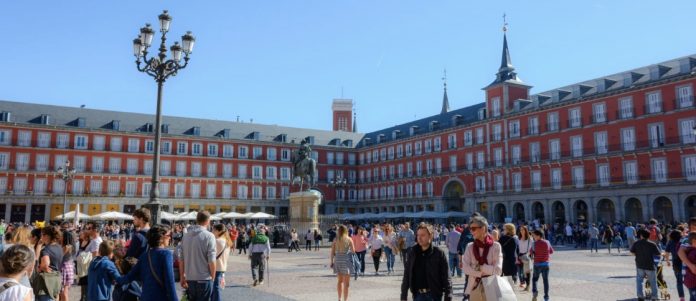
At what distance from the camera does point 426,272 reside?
18.9 ft

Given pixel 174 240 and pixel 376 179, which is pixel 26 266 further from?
pixel 376 179

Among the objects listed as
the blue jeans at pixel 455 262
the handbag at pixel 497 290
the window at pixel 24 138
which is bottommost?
the blue jeans at pixel 455 262

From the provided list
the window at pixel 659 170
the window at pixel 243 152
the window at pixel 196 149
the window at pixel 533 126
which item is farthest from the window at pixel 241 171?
the window at pixel 659 170

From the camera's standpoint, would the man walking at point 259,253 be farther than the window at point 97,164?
No

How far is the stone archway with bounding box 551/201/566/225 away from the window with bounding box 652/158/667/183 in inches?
319

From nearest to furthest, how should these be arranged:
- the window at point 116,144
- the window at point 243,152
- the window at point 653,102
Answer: the window at point 653,102
the window at point 116,144
the window at point 243,152

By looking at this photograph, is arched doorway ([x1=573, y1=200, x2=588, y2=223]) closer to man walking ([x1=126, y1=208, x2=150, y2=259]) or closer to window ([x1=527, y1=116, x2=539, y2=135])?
window ([x1=527, y1=116, x2=539, y2=135])

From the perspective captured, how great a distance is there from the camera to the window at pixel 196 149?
62997mm

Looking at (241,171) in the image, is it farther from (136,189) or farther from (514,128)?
(514,128)

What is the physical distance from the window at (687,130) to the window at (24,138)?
57.8 m

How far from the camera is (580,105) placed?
144ft

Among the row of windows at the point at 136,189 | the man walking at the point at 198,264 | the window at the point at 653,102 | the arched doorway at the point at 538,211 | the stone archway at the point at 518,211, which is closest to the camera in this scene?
the man walking at the point at 198,264

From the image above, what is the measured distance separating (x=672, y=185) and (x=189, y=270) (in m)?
38.6

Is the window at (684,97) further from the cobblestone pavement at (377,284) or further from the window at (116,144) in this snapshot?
the window at (116,144)
